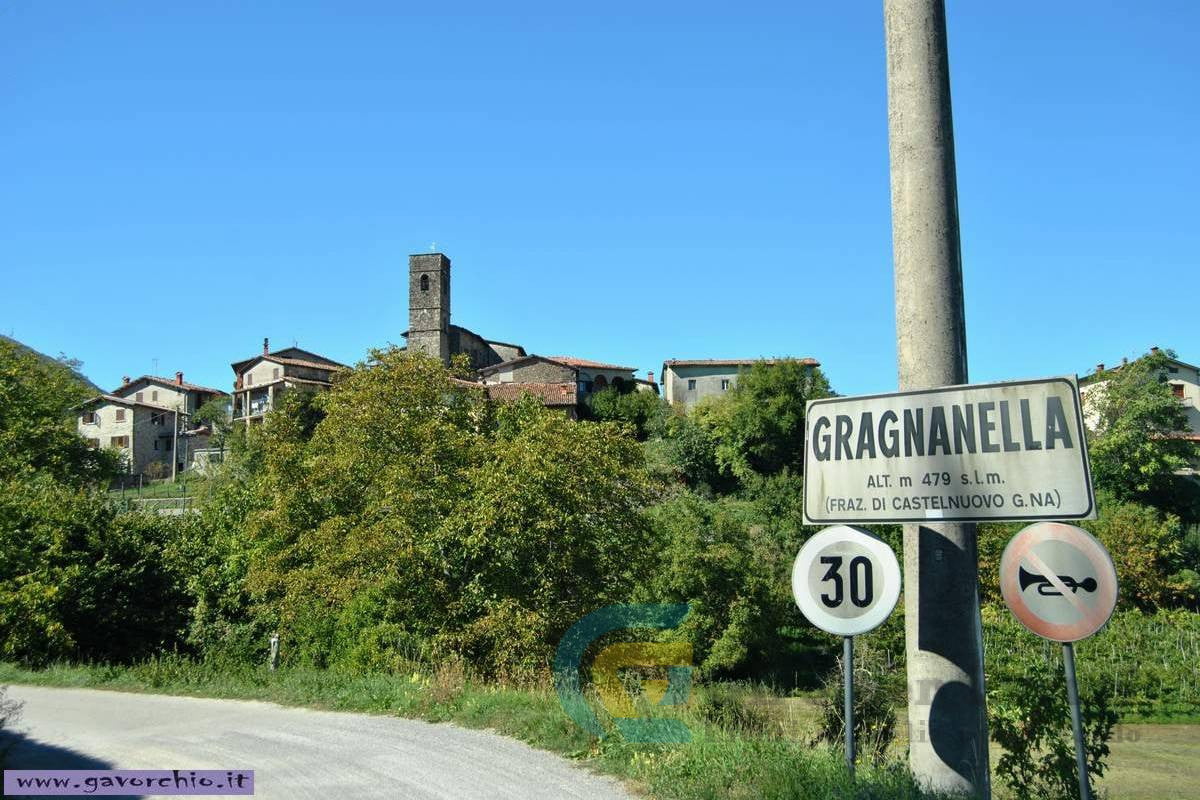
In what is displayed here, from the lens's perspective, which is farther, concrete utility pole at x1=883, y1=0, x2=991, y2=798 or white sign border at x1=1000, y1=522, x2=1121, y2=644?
concrete utility pole at x1=883, y1=0, x2=991, y2=798

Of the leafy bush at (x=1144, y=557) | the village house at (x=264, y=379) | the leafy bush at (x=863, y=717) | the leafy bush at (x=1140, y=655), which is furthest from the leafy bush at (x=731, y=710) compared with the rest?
the village house at (x=264, y=379)

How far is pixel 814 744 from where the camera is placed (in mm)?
7512

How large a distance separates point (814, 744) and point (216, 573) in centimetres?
2061

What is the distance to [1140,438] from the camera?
53344 mm

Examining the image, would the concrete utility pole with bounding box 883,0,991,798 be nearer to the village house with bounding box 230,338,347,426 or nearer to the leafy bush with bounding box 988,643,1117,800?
the leafy bush with bounding box 988,643,1117,800

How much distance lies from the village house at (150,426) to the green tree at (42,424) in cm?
3305

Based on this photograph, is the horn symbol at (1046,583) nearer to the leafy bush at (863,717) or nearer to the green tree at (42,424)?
the leafy bush at (863,717)

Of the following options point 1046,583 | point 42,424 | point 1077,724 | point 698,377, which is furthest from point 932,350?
point 698,377

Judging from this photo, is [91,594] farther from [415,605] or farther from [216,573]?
[415,605]

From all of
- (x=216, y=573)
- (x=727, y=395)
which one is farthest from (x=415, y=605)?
(x=727, y=395)

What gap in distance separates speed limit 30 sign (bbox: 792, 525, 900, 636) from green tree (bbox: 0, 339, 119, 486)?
35271 millimetres

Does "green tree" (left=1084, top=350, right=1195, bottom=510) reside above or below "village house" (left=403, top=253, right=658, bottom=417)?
below

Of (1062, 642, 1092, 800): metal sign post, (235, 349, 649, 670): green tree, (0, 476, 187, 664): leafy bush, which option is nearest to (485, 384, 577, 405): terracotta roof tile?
Answer: (0, 476, 187, 664): leafy bush
